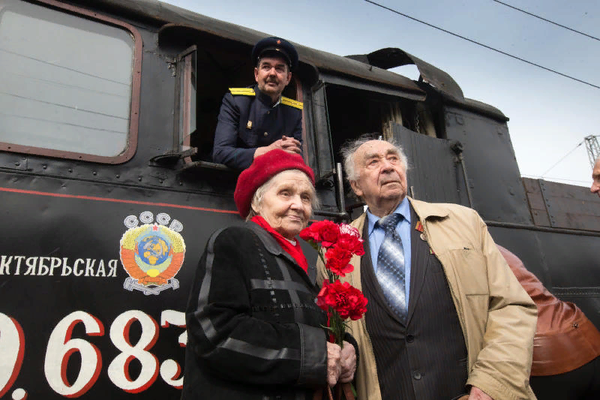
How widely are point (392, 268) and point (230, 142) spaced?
128 centimetres

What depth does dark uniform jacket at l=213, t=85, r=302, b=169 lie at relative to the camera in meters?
2.51

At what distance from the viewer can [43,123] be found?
1.99 meters

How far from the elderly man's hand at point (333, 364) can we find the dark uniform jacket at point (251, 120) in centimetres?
150

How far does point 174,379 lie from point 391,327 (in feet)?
3.41

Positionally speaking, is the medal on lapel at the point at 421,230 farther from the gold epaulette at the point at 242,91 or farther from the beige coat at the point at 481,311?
the gold epaulette at the point at 242,91

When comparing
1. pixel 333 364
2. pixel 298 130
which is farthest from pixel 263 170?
pixel 298 130

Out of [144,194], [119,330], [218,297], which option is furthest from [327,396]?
[144,194]

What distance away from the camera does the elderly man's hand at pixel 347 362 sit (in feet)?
4.24

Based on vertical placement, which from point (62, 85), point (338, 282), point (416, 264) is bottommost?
point (338, 282)

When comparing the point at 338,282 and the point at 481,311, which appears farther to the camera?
the point at 481,311

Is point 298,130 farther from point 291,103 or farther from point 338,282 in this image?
point 338,282

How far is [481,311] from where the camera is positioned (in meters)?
1.53

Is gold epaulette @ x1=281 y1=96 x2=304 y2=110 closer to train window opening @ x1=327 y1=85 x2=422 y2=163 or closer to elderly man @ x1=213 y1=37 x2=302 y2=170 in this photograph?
elderly man @ x1=213 y1=37 x2=302 y2=170

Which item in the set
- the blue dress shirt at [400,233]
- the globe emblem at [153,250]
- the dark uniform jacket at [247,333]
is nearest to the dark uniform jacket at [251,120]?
the globe emblem at [153,250]
